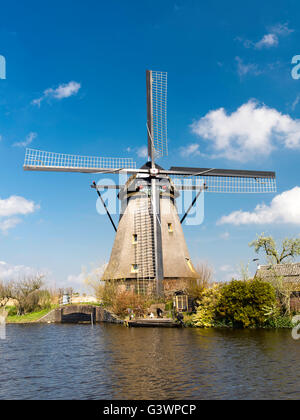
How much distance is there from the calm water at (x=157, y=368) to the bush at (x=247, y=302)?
2.43 m

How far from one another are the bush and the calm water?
95.9 inches

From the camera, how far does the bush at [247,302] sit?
2416cm

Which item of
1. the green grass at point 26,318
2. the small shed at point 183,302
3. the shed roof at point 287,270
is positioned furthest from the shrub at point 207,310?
→ the green grass at point 26,318

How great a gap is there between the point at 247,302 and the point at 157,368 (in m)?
12.4

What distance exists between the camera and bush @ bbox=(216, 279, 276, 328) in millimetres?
24156

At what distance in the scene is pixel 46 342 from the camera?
22.5 m

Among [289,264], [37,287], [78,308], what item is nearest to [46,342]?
[78,308]

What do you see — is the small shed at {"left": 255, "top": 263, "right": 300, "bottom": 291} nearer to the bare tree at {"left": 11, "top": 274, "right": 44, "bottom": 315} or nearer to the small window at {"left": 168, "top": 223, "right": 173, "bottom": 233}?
the small window at {"left": 168, "top": 223, "right": 173, "bottom": 233}

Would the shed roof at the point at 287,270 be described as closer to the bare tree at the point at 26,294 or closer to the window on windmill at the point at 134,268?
the window on windmill at the point at 134,268

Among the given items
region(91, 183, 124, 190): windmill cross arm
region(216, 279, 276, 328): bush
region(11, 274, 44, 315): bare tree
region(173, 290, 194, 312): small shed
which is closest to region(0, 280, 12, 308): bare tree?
region(11, 274, 44, 315): bare tree

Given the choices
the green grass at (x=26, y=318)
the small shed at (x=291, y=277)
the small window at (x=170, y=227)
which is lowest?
the green grass at (x=26, y=318)

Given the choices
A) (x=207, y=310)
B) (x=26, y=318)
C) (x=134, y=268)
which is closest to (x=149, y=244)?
(x=134, y=268)

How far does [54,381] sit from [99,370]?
186cm

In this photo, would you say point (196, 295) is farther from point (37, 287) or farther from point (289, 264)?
point (37, 287)
